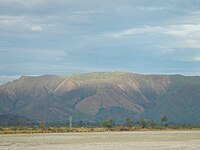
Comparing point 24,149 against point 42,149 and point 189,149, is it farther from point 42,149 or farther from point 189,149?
point 189,149

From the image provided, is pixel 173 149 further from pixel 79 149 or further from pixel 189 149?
pixel 79 149

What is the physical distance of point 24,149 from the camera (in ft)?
197

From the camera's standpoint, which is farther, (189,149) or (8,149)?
(8,149)

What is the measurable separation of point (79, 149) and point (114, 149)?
4745mm

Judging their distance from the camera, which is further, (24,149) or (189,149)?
(24,149)

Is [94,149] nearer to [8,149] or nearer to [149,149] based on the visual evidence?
[149,149]

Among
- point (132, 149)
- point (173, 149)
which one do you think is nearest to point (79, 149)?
point (132, 149)

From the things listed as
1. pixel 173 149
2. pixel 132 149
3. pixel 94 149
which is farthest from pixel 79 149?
pixel 173 149

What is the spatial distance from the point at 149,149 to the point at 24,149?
54.8 feet

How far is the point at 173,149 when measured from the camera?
57.2 m

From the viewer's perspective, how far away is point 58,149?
197 ft

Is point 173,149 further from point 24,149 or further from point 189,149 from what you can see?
point 24,149

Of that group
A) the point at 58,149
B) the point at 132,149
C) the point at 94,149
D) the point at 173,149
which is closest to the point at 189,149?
the point at 173,149

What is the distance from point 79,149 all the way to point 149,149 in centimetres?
926
